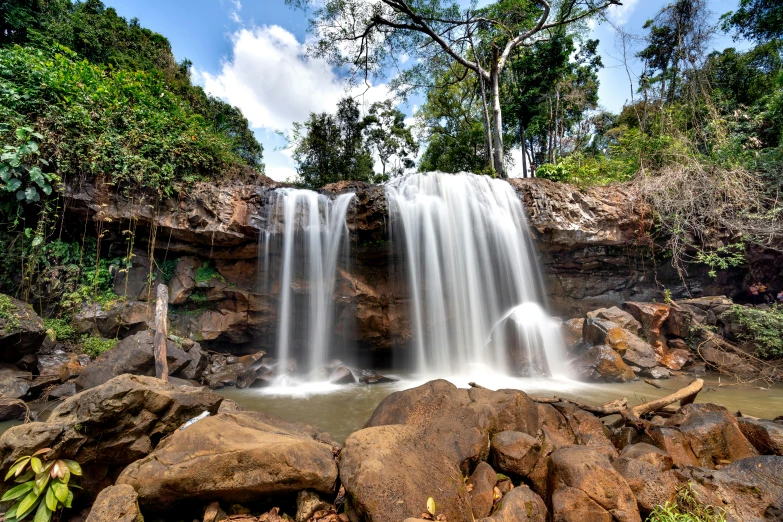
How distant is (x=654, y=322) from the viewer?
360 inches

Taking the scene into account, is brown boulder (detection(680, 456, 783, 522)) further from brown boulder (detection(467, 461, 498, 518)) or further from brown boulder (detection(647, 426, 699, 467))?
brown boulder (detection(467, 461, 498, 518))

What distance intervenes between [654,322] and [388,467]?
9798 millimetres

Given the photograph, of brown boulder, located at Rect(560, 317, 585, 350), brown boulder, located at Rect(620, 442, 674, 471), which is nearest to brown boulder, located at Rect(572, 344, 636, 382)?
brown boulder, located at Rect(560, 317, 585, 350)

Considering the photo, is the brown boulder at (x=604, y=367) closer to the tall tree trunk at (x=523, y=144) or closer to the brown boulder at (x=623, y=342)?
the brown boulder at (x=623, y=342)

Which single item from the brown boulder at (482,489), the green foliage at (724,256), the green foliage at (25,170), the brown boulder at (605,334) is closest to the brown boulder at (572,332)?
the brown boulder at (605,334)

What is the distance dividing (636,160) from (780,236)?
181 inches

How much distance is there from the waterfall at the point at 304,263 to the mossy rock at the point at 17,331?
4795 millimetres

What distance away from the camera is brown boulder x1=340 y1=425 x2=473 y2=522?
8.05ft

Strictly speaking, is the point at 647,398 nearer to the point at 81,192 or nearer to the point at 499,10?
the point at 81,192

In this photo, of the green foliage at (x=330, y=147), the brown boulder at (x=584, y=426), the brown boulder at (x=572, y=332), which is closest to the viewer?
the brown boulder at (x=584, y=426)

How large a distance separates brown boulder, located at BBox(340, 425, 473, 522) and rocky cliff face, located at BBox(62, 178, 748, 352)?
7137 millimetres

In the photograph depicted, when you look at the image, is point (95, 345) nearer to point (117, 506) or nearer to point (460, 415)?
point (117, 506)

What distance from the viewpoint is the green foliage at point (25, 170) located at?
6954 millimetres

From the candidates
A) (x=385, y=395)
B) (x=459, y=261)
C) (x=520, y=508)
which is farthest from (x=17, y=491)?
(x=459, y=261)
